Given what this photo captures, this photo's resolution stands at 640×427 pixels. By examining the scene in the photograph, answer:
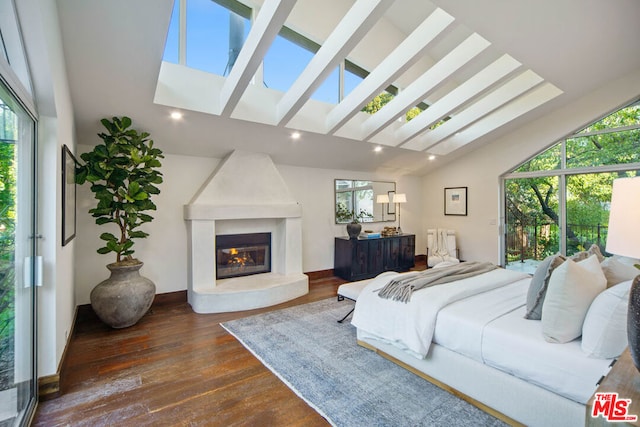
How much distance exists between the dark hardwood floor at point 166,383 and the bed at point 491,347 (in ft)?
2.96

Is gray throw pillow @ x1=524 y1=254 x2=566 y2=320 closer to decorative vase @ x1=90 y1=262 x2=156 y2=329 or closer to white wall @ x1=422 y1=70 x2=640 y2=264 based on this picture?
decorative vase @ x1=90 y1=262 x2=156 y2=329

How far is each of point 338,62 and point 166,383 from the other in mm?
3155

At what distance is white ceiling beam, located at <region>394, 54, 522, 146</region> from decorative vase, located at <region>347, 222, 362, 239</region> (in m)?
1.71

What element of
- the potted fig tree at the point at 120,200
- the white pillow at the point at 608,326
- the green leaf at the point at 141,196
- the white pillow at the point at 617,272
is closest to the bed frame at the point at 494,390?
the white pillow at the point at 608,326

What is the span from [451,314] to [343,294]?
1.36 metres

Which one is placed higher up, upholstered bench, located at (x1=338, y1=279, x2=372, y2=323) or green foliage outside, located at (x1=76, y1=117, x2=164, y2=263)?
green foliage outside, located at (x1=76, y1=117, x2=164, y2=263)

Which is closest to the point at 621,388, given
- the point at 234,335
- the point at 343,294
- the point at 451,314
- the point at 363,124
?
the point at 451,314

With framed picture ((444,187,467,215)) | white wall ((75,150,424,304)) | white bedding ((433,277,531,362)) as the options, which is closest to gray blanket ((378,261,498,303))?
white bedding ((433,277,531,362))

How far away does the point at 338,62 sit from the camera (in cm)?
299

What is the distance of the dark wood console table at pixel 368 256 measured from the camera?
5.56m

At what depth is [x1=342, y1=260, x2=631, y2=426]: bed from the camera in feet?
5.36

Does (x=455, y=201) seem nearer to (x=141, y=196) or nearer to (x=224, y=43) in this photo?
(x=224, y=43)

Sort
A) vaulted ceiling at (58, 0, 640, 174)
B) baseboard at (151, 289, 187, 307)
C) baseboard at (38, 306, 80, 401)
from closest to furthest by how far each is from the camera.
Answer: baseboard at (38, 306, 80, 401)
vaulted ceiling at (58, 0, 640, 174)
baseboard at (151, 289, 187, 307)

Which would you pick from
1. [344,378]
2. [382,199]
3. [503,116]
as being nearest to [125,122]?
[344,378]
